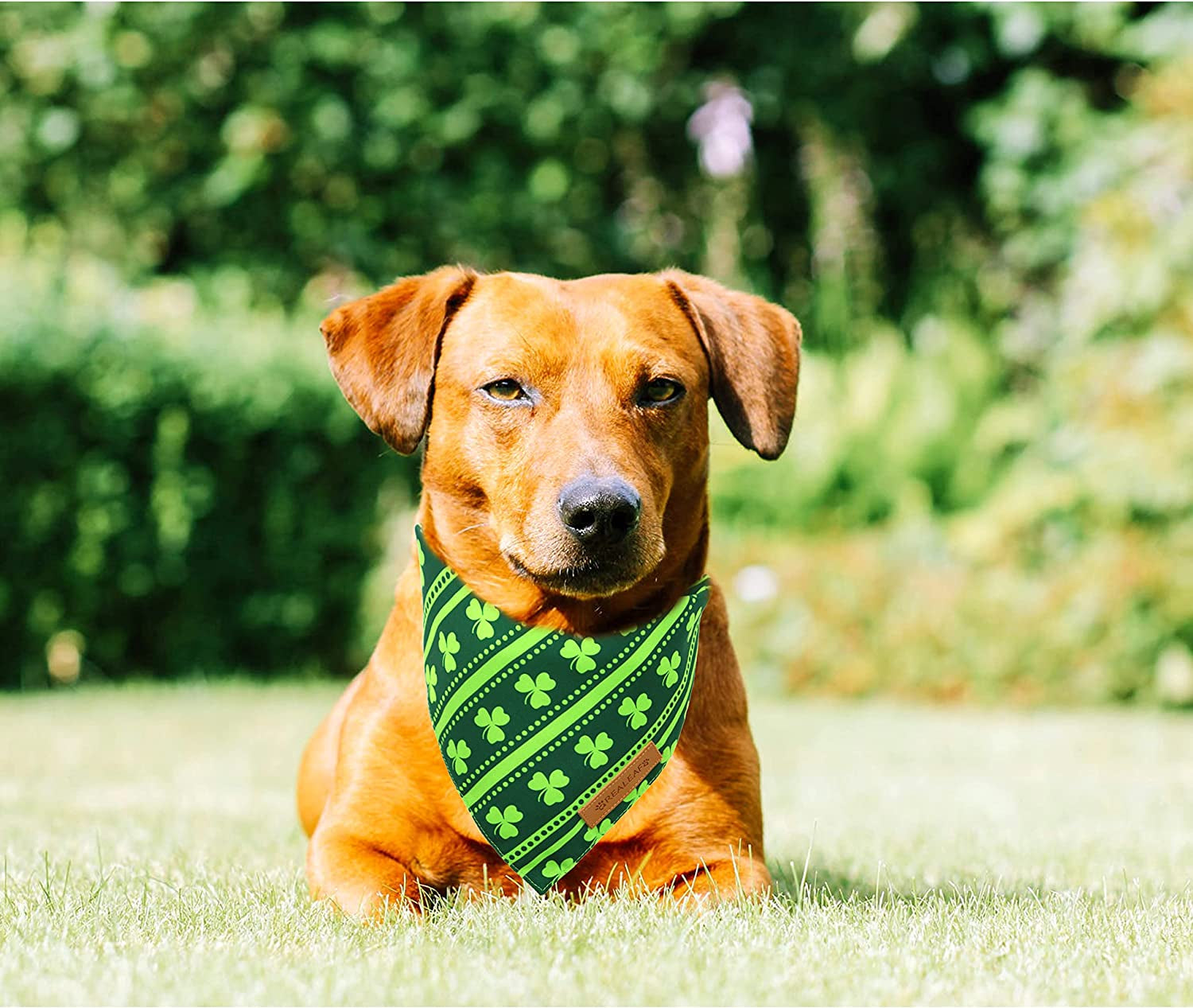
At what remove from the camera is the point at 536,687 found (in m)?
3.39

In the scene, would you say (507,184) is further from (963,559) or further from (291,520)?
(963,559)

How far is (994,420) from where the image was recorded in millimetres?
10195

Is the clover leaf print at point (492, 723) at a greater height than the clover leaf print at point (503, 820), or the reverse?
the clover leaf print at point (492, 723)

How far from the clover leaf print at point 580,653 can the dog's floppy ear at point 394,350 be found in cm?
59

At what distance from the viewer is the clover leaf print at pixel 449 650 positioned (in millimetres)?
3334

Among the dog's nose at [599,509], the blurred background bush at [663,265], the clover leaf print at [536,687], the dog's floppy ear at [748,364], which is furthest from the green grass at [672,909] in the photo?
the blurred background bush at [663,265]

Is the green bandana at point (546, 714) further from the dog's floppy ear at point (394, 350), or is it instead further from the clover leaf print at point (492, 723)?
the dog's floppy ear at point (394, 350)

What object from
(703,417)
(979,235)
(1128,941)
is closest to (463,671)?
(703,417)

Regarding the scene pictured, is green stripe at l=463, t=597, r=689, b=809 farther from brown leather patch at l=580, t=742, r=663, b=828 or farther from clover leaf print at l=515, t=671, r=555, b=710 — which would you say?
brown leather patch at l=580, t=742, r=663, b=828

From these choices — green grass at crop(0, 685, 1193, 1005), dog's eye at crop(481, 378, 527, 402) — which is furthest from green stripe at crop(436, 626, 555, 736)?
dog's eye at crop(481, 378, 527, 402)

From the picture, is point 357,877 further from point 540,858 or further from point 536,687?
point 536,687

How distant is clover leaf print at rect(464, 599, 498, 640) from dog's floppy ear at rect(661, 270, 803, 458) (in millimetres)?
730

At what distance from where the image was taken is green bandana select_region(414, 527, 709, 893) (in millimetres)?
3246

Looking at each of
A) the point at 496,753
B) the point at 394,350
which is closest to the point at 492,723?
the point at 496,753
